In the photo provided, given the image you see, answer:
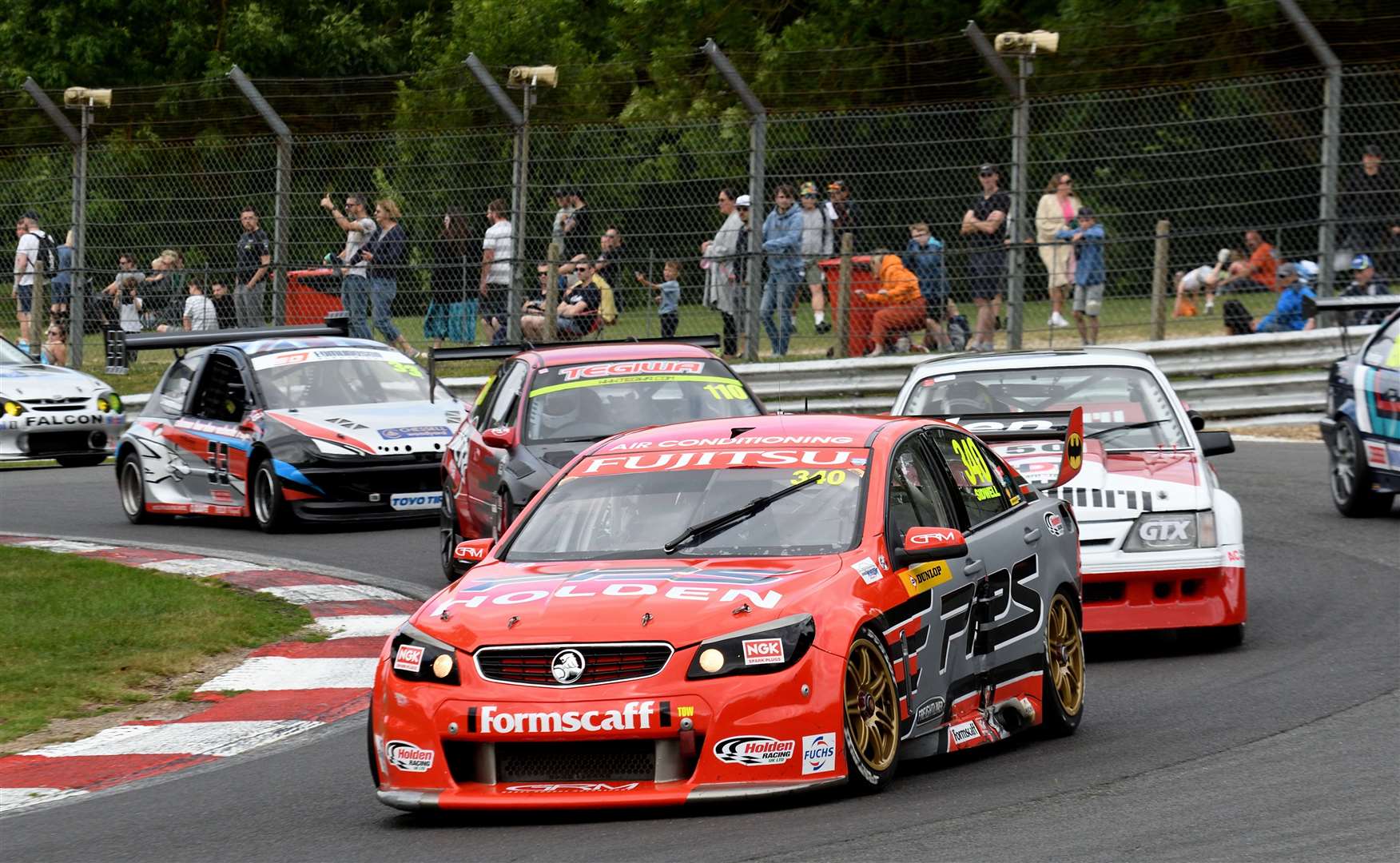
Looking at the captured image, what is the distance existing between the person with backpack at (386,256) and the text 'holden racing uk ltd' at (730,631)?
13948mm

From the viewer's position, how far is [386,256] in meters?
21.9

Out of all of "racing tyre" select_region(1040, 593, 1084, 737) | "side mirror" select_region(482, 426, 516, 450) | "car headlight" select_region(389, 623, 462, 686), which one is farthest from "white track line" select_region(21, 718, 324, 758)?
"side mirror" select_region(482, 426, 516, 450)

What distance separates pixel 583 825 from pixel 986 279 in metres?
14.2

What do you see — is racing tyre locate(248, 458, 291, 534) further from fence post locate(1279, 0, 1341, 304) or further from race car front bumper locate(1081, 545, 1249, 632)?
fence post locate(1279, 0, 1341, 304)

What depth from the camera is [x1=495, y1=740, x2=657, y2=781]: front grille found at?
6430 millimetres

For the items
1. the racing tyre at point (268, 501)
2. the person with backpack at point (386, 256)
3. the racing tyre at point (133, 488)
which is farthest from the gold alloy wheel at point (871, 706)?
the person with backpack at point (386, 256)

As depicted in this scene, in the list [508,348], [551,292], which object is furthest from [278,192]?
[508,348]

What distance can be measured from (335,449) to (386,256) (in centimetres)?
663

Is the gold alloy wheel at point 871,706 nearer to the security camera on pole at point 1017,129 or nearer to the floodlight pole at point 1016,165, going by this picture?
the floodlight pole at point 1016,165

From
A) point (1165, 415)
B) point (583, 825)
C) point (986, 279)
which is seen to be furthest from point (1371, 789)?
point (986, 279)

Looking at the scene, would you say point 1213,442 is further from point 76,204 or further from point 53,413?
point 76,204

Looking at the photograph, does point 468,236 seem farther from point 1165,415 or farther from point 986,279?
point 1165,415

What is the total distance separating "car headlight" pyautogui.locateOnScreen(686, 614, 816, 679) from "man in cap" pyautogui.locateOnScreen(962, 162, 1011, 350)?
534 inches

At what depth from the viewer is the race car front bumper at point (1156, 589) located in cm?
982
